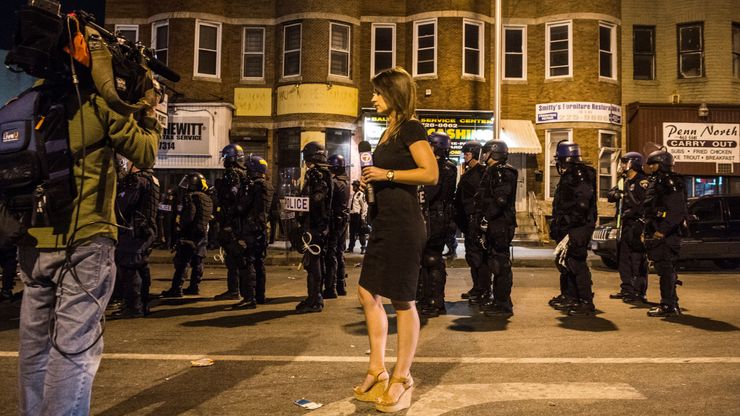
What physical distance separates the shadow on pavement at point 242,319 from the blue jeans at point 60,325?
13.6ft

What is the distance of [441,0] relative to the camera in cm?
2138

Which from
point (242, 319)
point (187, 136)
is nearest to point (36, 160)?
point (242, 319)

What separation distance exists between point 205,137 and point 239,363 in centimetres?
1710

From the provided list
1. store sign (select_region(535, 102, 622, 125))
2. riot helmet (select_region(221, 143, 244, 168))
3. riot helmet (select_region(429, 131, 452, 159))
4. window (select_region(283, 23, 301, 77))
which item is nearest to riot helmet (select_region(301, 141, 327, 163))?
riot helmet (select_region(221, 143, 244, 168))

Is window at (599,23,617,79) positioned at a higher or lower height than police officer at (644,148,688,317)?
higher

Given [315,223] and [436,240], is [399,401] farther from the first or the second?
[315,223]

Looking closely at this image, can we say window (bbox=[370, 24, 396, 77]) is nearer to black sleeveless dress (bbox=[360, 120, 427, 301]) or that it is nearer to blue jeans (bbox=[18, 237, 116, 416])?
black sleeveless dress (bbox=[360, 120, 427, 301])

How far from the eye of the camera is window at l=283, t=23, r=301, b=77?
848 inches

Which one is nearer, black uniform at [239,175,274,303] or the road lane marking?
the road lane marking

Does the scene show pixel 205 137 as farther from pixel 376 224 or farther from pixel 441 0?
pixel 376 224

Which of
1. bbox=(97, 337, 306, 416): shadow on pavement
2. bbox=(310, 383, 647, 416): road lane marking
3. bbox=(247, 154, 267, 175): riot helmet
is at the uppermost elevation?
bbox=(247, 154, 267, 175): riot helmet

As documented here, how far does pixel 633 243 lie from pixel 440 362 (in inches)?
193

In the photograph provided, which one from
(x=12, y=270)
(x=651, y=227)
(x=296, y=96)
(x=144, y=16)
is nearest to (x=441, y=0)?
(x=296, y=96)

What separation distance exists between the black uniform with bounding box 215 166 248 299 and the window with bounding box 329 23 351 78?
13186mm
